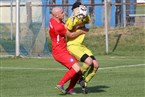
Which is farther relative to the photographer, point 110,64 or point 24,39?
point 24,39

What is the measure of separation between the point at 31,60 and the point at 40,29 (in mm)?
2065

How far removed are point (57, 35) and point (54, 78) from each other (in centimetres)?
362

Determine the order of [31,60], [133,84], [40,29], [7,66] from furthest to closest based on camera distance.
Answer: [40,29], [31,60], [7,66], [133,84]

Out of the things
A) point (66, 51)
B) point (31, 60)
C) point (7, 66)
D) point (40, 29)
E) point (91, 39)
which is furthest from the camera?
point (91, 39)

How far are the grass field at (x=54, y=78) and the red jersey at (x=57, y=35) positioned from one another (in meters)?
0.90

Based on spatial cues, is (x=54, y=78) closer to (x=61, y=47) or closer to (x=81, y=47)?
(x=81, y=47)

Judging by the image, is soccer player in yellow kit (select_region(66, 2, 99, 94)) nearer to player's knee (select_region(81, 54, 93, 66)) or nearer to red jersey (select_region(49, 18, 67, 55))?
player's knee (select_region(81, 54, 93, 66))

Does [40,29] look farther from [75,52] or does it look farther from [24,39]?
[75,52]

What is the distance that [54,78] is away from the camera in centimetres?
1642

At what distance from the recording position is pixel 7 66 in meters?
20.5

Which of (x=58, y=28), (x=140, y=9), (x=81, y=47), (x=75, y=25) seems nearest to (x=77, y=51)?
(x=81, y=47)

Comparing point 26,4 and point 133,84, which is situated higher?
point 26,4

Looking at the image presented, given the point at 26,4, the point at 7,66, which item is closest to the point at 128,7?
the point at 26,4

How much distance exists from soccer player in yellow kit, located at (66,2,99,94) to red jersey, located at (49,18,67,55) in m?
0.30
